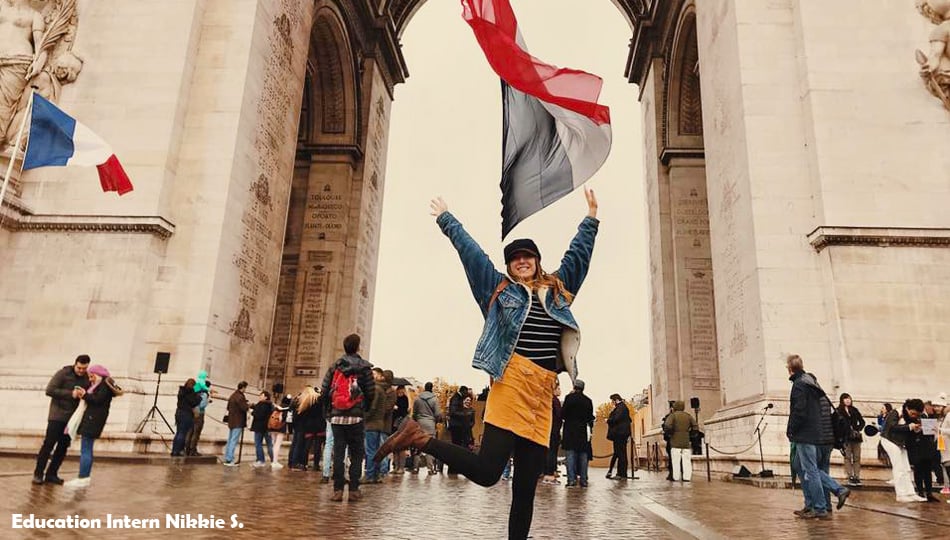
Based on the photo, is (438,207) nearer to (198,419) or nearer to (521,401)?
(521,401)

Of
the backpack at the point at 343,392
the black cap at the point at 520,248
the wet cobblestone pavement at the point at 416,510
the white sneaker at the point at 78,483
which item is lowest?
the wet cobblestone pavement at the point at 416,510

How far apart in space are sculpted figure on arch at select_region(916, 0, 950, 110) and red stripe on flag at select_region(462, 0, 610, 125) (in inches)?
467

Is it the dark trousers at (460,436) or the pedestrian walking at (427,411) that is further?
the dark trousers at (460,436)

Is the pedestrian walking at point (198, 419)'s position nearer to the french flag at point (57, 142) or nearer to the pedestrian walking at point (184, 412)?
the pedestrian walking at point (184, 412)

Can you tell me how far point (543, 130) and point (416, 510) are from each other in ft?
14.1

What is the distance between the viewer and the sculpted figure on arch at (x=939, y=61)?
13.3m

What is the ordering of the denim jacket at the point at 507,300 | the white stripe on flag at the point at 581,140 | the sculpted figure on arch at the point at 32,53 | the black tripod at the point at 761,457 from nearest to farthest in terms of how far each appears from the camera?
the denim jacket at the point at 507,300 < the white stripe on flag at the point at 581,140 < the black tripod at the point at 761,457 < the sculpted figure on arch at the point at 32,53

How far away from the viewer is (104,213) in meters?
13.7

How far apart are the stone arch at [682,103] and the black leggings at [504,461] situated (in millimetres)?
22216

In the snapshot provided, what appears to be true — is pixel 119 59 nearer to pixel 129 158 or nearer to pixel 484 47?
pixel 129 158

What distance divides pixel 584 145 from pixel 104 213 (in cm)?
1227

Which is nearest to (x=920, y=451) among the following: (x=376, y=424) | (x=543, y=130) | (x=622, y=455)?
(x=622, y=455)

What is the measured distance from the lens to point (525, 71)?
526 centimetres

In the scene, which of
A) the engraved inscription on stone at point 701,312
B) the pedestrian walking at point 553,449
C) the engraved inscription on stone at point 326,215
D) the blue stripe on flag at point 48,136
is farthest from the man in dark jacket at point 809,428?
the engraved inscription on stone at point 326,215
